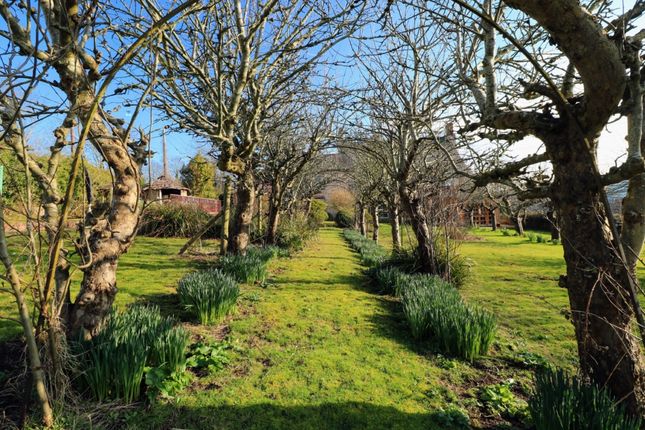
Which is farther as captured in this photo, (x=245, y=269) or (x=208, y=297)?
(x=245, y=269)

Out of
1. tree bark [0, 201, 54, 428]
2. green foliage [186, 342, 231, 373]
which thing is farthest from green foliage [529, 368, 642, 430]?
tree bark [0, 201, 54, 428]

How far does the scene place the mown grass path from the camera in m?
2.61

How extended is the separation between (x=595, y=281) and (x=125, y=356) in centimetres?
349

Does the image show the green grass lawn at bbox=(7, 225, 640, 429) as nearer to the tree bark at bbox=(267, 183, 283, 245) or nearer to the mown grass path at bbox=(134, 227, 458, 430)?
the mown grass path at bbox=(134, 227, 458, 430)

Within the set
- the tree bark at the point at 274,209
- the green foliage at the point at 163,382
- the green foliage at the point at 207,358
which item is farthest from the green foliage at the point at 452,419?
the tree bark at the point at 274,209

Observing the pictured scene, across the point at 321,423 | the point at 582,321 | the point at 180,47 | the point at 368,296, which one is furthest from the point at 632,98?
the point at 180,47

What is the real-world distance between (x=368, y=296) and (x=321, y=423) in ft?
13.5

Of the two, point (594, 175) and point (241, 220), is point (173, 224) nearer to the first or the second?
point (241, 220)

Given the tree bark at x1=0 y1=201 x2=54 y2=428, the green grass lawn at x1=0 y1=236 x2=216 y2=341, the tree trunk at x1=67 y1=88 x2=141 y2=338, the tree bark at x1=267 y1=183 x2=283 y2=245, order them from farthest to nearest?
1. the tree bark at x1=267 y1=183 x2=283 y2=245
2. the green grass lawn at x1=0 y1=236 x2=216 y2=341
3. the tree trunk at x1=67 y1=88 x2=141 y2=338
4. the tree bark at x1=0 y1=201 x2=54 y2=428

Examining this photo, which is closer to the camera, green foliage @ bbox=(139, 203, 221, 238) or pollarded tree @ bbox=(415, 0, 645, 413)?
pollarded tree @ bbox=(415, 0, 645, 413)

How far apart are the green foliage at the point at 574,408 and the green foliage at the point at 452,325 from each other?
4.60 feet

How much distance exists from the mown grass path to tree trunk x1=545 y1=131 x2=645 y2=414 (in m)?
1.32

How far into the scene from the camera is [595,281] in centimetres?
225

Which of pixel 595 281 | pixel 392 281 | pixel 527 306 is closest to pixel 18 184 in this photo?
pixel 595 281
